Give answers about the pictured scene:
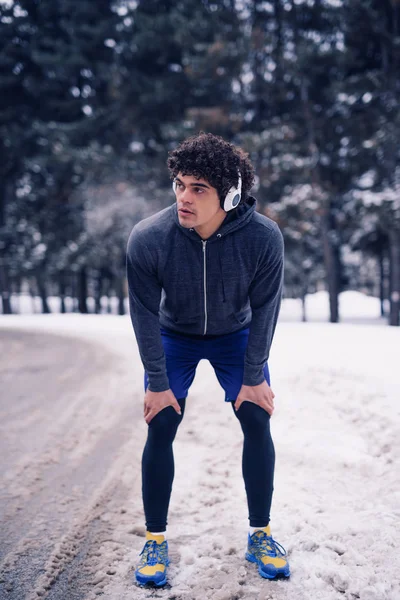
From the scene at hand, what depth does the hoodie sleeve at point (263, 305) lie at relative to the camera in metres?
2.60

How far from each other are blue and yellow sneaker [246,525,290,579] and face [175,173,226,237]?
1.71 m

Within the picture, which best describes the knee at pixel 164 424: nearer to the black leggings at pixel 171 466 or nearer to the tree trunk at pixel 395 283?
the black leggings at pixel 171 466

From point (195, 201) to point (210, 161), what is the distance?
0.69ft

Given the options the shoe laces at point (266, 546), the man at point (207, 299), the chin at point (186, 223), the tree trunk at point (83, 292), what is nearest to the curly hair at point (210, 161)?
the man at point (207, 299)

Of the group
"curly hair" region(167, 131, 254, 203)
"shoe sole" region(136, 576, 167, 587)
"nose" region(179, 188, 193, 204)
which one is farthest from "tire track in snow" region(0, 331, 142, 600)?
"curly hair" region(167, 131, 254, 203)

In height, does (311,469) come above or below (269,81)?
below

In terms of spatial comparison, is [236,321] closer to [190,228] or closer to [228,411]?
[190,228]

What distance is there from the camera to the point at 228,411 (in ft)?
17.7

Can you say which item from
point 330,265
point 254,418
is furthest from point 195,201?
point 330,265

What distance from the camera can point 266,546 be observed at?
2576mm

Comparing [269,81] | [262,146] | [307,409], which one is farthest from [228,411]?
[269,81]

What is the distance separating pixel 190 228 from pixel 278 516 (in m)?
1.92

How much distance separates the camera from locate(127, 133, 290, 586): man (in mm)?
2547

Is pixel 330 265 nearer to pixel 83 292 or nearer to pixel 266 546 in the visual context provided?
pixel 83 292
